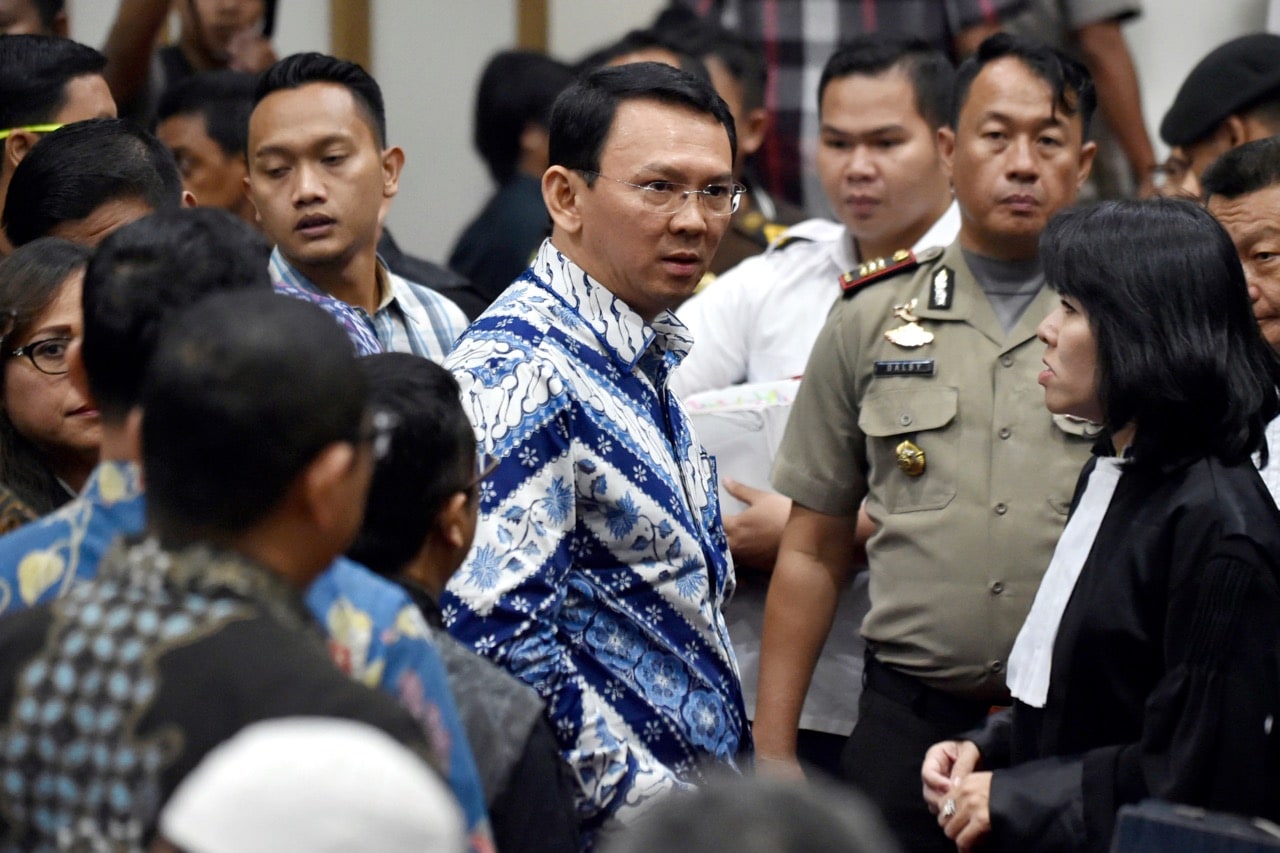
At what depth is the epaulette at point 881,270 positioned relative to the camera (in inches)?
133

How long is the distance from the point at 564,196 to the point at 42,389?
82 centimetres

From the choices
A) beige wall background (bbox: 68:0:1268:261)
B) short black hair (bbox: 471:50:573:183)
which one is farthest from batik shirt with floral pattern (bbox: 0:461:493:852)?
beige wall background (bbox: 68:0:1268:261)

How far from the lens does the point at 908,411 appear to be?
317cm

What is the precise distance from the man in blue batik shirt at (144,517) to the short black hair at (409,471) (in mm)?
150

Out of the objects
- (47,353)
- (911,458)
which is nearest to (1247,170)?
(911,458)

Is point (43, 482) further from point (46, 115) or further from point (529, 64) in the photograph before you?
point (529, 64)

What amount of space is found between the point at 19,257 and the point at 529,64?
2.86 meters

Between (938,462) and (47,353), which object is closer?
(47,353)

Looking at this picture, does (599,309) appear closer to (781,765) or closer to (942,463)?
(942,463)

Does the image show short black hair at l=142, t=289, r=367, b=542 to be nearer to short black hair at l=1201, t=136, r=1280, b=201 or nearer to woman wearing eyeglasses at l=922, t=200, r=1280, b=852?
woman wearing eyeglasses at l=922, t=200, r=1280, b=852

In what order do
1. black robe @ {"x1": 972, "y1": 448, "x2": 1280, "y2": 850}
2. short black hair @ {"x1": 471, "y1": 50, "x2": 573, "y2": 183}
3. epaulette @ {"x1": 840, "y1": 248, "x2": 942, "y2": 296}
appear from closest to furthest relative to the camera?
black robe @ {"x1": 972, "y1": 448, "x2": 1280, "y2": 850}
epaulette @ {"x1": 840, "y1": 248, "x2": 942, "y2": 296}
short black hair @ {"x1": 471, "y1": 50, "x2": 573, "y2": 183}

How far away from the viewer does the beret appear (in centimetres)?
386

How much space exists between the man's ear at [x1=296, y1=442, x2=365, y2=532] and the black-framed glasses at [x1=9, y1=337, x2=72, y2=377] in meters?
1.19

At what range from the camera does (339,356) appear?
4.83ft
